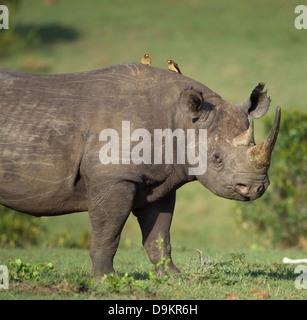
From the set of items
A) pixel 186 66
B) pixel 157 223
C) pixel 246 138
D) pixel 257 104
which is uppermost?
pixel 186 66

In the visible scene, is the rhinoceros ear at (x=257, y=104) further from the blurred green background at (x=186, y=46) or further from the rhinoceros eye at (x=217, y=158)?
the blurred green background at (x=186, y=46)

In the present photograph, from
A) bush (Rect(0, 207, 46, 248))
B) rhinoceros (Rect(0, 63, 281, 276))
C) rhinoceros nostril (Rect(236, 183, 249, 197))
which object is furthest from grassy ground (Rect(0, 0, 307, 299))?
bush (Rect(0, 207, 46, 248))

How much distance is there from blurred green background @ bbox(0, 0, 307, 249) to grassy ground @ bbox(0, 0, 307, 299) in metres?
0.05

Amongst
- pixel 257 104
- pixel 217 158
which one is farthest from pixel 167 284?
pixel 257 104

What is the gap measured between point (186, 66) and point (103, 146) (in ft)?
68.2

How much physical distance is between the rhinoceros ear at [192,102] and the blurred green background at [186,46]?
10.7m

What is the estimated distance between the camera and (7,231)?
1307cm

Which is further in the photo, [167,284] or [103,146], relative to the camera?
[103,146]

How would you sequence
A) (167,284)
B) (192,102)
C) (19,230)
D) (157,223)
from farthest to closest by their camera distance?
1. (19,230)
2. (157,223)
3. (192,102)
4. (167,284)

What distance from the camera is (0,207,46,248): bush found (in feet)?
42.8

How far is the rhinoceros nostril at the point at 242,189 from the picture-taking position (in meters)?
6.75

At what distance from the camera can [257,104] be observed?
25.1 feet

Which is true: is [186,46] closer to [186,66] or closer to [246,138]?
[186,66]

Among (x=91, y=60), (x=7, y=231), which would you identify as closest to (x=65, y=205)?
(x=7, y=231)
